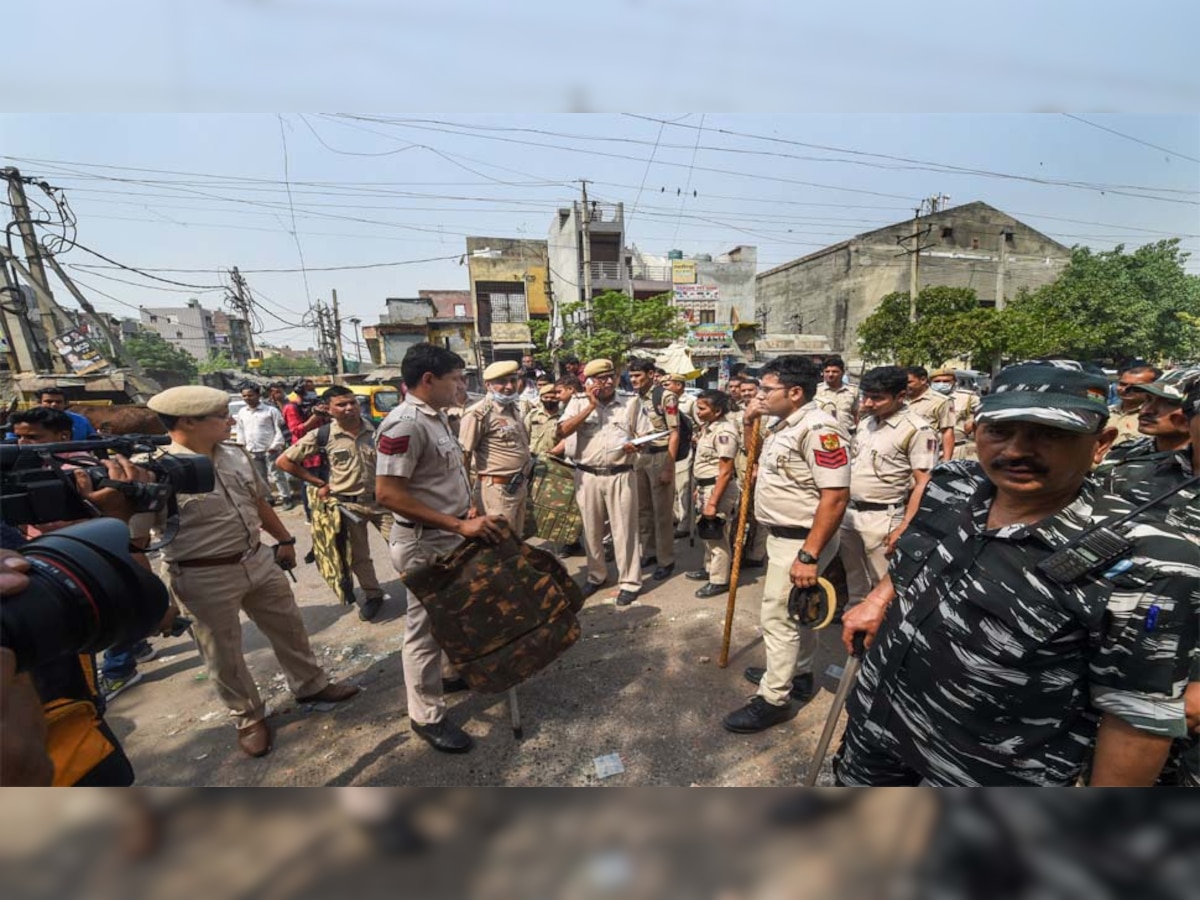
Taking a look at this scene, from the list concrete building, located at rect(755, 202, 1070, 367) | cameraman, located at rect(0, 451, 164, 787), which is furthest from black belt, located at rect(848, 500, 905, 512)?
concrete building, located at rect(755, 202, 1070, 367)

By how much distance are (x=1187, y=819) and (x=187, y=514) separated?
3.02 metres

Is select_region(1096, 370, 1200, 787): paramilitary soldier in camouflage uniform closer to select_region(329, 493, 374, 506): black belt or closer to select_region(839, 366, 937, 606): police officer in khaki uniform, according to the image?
select_region(839, 366, 937, 606): police officer in khaki uniform

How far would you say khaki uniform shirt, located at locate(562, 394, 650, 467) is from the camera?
372 cm

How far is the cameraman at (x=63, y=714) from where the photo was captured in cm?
78

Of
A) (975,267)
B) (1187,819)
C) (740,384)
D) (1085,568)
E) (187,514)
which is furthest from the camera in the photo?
(975,267)

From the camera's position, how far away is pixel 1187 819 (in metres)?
0.63

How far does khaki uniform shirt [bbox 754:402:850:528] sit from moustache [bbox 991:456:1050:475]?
3.44 feet

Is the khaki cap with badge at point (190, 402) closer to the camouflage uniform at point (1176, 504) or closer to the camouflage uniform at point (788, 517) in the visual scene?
the camouflage uniform at point (788, 517)

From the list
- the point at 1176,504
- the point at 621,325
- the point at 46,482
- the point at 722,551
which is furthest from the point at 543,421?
the point at 621,325

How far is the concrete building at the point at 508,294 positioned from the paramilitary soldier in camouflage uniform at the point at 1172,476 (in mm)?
29858

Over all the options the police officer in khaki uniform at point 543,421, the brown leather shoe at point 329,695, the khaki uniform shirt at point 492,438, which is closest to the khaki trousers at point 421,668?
the brown leather shoe at point 329,695

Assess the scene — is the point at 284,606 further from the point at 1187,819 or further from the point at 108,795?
the point at 1187,819

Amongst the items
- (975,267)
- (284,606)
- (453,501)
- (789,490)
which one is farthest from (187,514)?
(975,267)

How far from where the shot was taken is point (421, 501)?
226cm
